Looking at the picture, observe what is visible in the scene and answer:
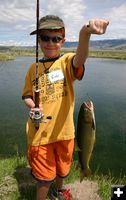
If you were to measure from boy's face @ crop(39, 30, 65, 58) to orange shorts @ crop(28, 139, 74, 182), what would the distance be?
137 centimetres

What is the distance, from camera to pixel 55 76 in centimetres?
466

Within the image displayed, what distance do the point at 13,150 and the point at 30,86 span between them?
805cm

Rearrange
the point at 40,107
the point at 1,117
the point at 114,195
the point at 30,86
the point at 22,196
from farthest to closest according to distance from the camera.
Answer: the point at 1,117
the point at 22,196
the point at 30,86
the point at 40,107
the point at 114,195

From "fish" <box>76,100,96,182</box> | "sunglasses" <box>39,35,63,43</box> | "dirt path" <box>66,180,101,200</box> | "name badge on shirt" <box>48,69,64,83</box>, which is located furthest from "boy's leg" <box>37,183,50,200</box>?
"sunglasses" <box>39,35,63,43</box>

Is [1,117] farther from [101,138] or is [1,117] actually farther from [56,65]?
[56,65]

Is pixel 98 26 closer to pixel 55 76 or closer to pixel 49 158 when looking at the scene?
pixel 55 76

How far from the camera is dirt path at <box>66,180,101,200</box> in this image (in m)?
5.75

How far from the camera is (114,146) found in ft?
43.3

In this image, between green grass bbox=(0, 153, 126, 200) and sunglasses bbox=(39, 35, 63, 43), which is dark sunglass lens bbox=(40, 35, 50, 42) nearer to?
sunglasses bbox=(39, 35, 63, 43)

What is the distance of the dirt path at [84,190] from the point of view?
5746mm

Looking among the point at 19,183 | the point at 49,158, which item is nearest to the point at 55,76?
the point at 49,158

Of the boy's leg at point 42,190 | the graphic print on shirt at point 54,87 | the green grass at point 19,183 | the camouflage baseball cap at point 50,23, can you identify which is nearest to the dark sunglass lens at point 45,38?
the camouflage baseball cap at point 50,23

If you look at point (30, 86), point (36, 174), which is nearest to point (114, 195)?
point (36, 174)

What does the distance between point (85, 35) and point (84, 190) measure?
3.36 meters
